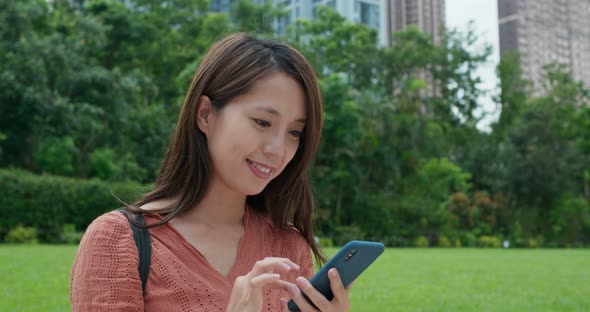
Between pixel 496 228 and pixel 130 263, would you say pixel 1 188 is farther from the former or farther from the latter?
pixel 496 228

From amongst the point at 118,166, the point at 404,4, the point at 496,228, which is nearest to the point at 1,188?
the point at 118,166

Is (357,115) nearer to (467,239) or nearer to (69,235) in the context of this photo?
(467,239)

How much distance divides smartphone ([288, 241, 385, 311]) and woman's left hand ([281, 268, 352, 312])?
0.04 feet

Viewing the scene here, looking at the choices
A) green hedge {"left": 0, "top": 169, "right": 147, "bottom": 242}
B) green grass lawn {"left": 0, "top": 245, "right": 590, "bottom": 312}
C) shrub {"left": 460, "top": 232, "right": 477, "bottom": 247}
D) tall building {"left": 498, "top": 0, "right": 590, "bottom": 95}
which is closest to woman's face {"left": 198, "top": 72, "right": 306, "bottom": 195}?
green grass lawn {"left": 0, "top": 245, "right": 590, "bottom": 312}

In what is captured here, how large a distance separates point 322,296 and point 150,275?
18.1 inches

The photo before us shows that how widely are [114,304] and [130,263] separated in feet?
0.36

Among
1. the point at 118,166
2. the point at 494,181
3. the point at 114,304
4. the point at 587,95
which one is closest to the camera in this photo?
the point at 114,304

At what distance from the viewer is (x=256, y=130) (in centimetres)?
167

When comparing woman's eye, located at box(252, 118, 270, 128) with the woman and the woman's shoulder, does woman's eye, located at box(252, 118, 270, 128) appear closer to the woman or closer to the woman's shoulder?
the woman

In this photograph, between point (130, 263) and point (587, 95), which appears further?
point (587, 95)

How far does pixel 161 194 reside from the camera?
→ 1803 mm

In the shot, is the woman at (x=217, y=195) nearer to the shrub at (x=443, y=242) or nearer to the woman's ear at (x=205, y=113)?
the woman's ear at (x=205, y=113)

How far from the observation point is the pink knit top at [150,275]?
59.0 inches

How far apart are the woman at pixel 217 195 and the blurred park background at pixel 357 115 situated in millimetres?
10322
